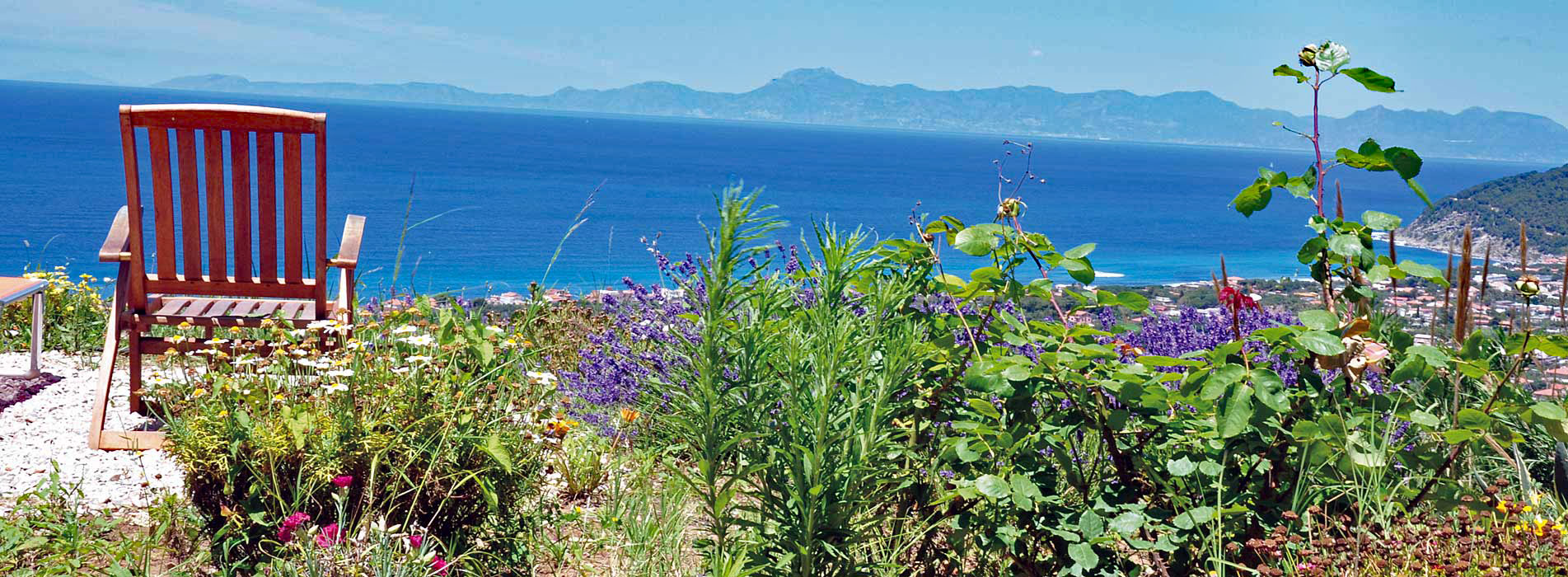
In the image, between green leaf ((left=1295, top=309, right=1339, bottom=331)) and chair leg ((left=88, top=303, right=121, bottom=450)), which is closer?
green leaf ((left=1295, top=309, right=1339, bottom=331))

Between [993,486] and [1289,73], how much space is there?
964 mm

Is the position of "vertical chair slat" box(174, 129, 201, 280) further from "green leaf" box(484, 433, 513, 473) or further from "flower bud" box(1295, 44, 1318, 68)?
"flower bud" box(1295, 44, 1318, 68)

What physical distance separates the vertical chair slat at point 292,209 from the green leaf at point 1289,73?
9.58 ft

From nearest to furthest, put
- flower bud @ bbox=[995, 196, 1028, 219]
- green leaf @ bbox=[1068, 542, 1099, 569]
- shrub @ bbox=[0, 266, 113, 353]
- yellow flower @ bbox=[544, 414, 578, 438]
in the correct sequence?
green leaf @ bbox=[1068, 542, 1099, 569]
flower bud @ bbox=[995, 196, 1028, 219]
yellow flower @ bbox=[544, 414, 578, 438]
shrub @ bbox=[0, 266, 113, 353]

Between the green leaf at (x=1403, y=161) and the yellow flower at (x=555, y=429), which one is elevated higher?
the green leaf at (x=1403, y=161)

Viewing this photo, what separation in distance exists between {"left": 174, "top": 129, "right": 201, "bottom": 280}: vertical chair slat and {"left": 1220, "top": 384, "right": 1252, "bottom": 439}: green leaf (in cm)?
317

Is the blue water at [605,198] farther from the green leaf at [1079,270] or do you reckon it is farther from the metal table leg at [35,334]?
the green leaf at [1079,270]

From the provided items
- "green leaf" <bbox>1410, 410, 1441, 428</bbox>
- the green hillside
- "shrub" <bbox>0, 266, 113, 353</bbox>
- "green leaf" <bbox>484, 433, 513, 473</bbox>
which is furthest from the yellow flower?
the green hillside

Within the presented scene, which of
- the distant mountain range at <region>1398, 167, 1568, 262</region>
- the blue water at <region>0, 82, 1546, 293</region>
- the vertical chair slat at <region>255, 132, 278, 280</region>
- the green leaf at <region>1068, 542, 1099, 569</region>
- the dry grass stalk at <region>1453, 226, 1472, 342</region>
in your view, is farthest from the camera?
the blue water at <region>0, 82, 1546, 293</region>

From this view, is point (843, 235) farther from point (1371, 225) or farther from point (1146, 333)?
point (1146, 333)

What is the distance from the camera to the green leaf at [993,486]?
5.33 ft

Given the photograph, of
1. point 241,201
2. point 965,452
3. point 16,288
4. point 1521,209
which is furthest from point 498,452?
point 1521,209

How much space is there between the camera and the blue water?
32.9 m

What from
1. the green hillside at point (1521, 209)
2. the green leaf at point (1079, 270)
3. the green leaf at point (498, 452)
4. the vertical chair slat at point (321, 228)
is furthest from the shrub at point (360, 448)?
the green hillside at point (1521, 209)
